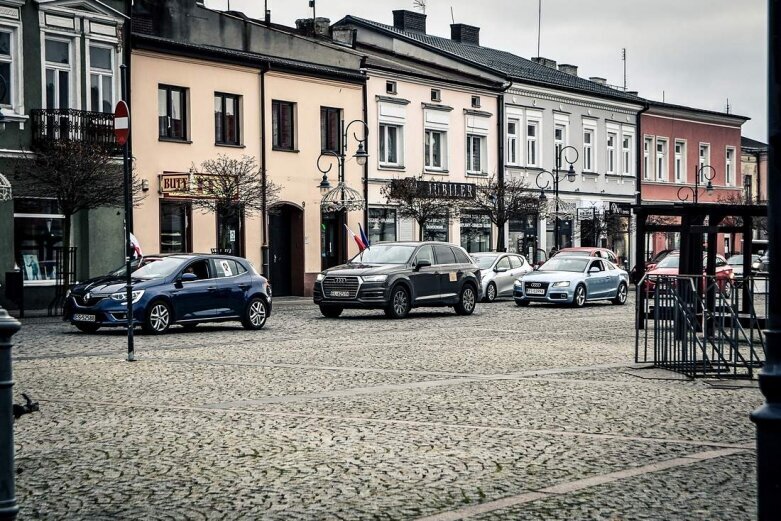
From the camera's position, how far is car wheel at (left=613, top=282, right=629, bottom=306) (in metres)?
38.5

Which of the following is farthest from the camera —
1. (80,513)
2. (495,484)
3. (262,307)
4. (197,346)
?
(262,307)

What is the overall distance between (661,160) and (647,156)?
4.60 feet

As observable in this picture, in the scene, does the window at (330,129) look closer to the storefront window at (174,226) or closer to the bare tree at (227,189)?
the bare tree at (227,189)

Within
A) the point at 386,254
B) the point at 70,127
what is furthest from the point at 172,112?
the point at 386,254

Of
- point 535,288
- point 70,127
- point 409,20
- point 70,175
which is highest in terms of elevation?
point 409,20

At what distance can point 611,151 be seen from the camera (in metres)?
61.2

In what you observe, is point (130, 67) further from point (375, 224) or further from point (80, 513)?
point (80, 513)

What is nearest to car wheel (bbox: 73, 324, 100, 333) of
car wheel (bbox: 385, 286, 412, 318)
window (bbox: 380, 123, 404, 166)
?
car wheel (bbox: 385, 286, 412, 318)

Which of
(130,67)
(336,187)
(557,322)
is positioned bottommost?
(557,322)

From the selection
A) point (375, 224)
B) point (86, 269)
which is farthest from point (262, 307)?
point (375, 224)

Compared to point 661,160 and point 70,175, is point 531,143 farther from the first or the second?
point 70,175

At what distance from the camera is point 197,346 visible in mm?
20641

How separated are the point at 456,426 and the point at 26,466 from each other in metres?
3.77

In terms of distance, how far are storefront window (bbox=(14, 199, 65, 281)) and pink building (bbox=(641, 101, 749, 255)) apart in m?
33.8
